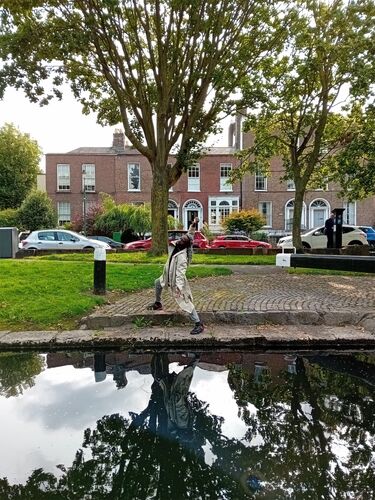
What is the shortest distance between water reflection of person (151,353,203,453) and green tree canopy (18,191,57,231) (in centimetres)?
3238

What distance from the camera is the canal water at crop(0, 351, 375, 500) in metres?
2.66

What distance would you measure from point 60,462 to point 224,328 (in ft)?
12.2

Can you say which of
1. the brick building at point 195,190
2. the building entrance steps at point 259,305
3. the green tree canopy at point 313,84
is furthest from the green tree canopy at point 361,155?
the brick building at point 195,190

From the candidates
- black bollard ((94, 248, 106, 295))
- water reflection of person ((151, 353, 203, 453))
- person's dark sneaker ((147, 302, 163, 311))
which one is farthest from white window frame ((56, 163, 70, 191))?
water reflection of person ((151, 353, 203, 453))

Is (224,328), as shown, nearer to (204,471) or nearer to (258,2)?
(204,471)

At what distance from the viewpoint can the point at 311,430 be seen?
3.34m

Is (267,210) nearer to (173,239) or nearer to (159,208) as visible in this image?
(173,239)

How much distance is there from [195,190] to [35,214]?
1554 centimetres

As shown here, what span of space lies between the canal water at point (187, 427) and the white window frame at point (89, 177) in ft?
126

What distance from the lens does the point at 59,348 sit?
5.64 metres

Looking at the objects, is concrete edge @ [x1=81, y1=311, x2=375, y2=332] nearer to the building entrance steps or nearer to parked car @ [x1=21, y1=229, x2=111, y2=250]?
the building entrance steps

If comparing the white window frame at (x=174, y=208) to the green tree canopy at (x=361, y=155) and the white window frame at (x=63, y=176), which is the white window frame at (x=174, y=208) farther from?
the green tree canopy at (x=361, y=155)

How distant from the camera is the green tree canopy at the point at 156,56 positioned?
13.9 m

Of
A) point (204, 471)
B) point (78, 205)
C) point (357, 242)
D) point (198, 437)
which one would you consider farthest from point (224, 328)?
point (78, 205)
